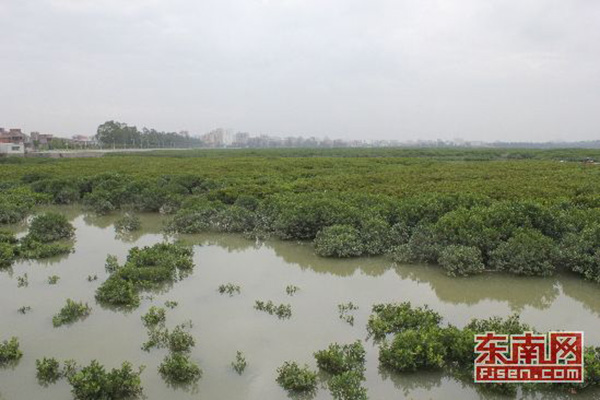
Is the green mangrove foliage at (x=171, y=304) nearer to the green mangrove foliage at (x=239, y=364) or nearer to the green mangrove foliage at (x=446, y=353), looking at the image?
the green mangrove foliage at (x=239, y=364)

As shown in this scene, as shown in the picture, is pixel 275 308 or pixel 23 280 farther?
pixel 23 280

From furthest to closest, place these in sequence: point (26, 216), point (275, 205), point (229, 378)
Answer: point (26, 216) < point (275, 205) < point (229, 378)

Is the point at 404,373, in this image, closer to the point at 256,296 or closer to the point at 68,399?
the point at 256,296

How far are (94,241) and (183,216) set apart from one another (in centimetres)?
234

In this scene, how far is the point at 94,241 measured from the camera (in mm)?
11477

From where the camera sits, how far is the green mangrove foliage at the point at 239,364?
504 cm

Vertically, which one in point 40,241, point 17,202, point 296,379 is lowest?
point 296,379

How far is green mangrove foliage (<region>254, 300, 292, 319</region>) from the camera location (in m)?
6.57

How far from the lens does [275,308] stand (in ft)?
22.0

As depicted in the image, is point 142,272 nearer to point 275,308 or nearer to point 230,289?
point 230,289

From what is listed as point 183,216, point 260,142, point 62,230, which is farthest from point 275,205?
point 260,142

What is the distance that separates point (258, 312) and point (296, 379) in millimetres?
2066
